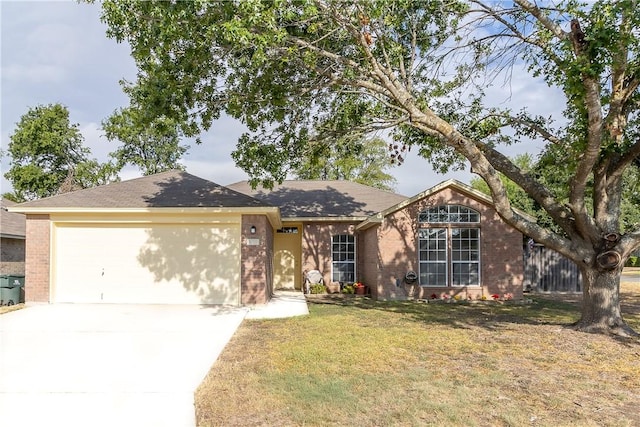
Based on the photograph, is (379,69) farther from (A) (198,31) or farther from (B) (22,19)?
(B) (22,19)

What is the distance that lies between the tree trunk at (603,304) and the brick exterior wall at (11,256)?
1653 centimetres

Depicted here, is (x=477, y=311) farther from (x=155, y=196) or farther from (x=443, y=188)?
(x=155, y=196)

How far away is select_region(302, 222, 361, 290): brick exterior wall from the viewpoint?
17.3m

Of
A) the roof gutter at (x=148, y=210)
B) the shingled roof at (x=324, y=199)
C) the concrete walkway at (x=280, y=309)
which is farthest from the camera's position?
the shingled roof at (x=324, y=199)

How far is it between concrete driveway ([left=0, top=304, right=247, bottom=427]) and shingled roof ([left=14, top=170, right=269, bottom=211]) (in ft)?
9.63

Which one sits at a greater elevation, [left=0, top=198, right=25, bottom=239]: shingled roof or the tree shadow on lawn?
[left=0, top=198, right=25, bottom=239]: shingled roof

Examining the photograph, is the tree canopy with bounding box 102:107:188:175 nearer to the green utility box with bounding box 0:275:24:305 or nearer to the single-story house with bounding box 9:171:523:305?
the single-story house with bounding box 9:171:523:305

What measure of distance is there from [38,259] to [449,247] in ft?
40.7

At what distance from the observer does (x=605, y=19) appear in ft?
23.0

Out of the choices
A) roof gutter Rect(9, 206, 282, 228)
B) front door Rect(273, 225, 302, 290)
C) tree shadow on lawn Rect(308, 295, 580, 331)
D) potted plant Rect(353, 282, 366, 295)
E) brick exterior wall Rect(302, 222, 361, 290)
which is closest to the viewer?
tree shadow on lawn Rect(308, 295, 580, 331)

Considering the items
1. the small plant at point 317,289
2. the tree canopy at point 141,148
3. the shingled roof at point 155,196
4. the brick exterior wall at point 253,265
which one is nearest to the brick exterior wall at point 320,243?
the small plant at point 317,289

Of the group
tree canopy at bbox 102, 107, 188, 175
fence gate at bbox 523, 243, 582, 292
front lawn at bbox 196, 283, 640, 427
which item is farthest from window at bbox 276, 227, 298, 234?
tree canopy at bbox 102, 107, 188, 175

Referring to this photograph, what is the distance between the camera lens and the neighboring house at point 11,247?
15.2 meters

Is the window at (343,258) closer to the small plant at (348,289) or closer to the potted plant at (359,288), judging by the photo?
the small plant at (348,289)
